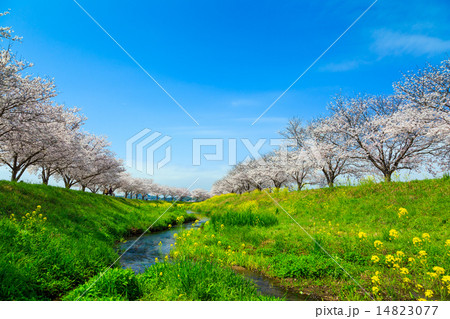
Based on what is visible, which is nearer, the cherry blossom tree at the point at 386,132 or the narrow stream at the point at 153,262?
the narrow stream at the point at 153,262

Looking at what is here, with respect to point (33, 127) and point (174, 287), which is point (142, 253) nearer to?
point (174, 287)

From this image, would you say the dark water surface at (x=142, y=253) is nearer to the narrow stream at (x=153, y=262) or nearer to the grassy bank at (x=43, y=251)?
the narrow stream at (x=153, y=262)

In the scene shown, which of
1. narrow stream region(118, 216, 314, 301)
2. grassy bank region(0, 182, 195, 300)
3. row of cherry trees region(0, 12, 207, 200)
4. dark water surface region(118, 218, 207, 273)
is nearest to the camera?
grassy bank region(0, 182, 195, 300)

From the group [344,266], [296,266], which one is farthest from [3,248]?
[344,266]

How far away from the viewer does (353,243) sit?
31.3 ft

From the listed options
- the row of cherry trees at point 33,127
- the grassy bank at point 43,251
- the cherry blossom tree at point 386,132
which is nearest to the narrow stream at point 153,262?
the grassy bank at point 43,251

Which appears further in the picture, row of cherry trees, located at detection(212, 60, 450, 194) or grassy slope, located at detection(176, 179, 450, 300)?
row of cherry trees, located at detection(212, 60, 450, 194)

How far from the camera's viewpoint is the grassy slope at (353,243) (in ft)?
21.7

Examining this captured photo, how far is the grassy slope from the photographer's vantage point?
261 inches

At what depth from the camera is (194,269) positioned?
6.06 metres

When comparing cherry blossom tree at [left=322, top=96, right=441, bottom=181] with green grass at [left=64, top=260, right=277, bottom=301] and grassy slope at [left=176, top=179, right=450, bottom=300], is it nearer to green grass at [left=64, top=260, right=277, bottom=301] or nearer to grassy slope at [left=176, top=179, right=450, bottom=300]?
grassy slope at [left=176, top=179, right=450, bottom=300]

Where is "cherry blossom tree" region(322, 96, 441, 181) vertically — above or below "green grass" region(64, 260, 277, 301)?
above

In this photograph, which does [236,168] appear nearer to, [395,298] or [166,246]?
[166,246]

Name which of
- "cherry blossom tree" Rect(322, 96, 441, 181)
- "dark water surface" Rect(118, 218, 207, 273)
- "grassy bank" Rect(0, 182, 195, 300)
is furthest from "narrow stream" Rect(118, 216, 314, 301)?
"cherry blossom tree" Rect(322, 96, 441, 181)
